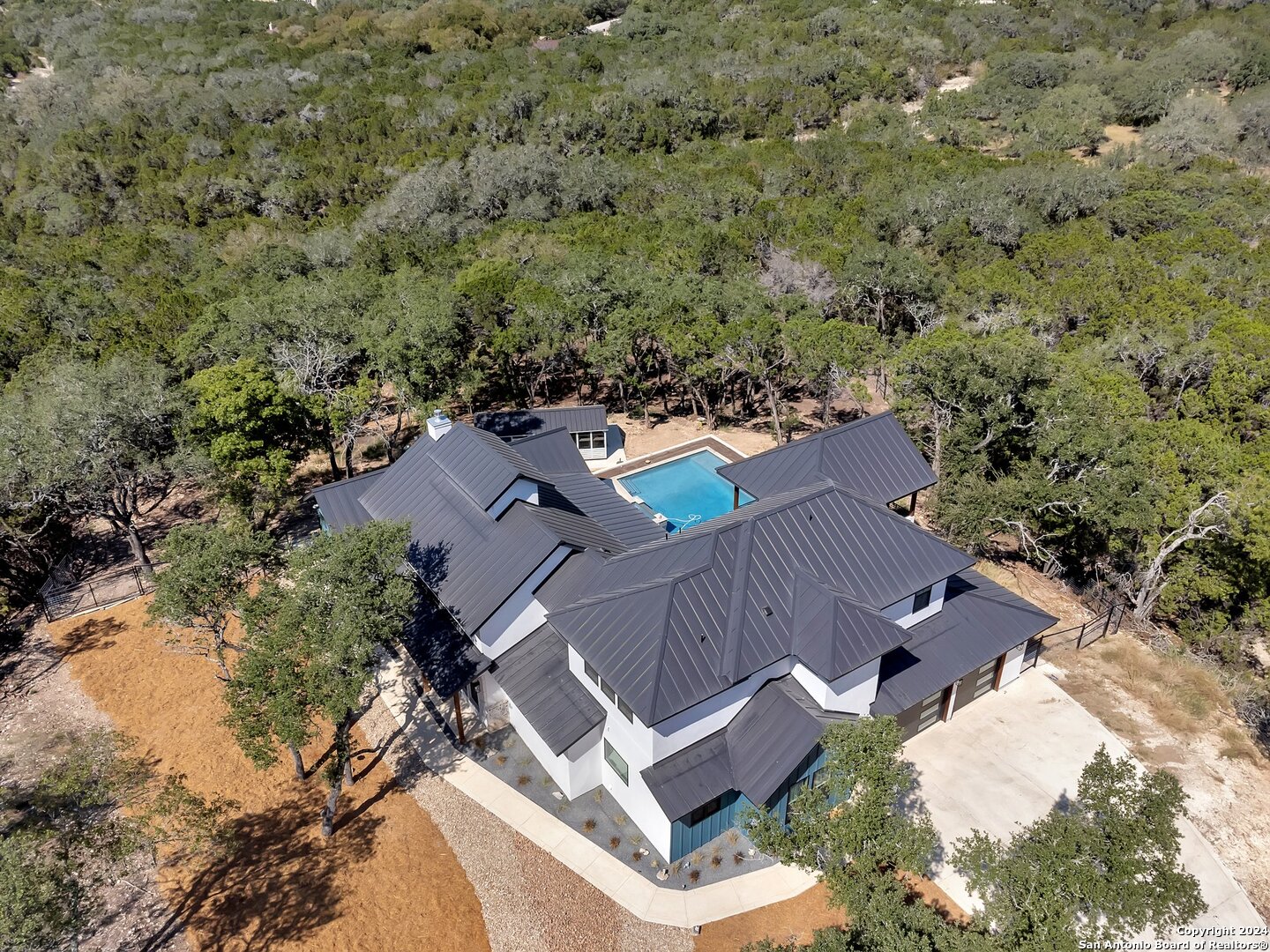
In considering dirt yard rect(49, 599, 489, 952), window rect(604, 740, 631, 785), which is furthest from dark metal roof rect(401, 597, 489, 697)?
window rect(604, 740, 631, 785)

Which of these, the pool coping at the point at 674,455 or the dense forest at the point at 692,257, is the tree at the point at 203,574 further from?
the pool coping at the point at 674,455

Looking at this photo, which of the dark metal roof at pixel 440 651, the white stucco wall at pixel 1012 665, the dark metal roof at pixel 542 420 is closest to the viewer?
the dark metal roof at pixel 440 651

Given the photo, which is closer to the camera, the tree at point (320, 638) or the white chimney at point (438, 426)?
the tree at point (320, 638)

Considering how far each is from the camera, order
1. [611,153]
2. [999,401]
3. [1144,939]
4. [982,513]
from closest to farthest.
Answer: [1144,939] < [982,513] < [999,401] < [611,153]

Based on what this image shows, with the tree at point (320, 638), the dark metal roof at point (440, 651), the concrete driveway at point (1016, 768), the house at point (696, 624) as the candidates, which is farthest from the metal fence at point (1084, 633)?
the tree at point (320, 638)

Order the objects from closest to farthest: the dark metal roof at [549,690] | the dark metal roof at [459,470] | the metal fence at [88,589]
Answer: the dark metal roof at [549,690]
the dark metal roof at [459,470]
the metal fence at [88,589]

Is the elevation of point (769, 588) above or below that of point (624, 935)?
above

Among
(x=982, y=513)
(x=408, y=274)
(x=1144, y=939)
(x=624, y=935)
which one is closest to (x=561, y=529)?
(x=624, y=935)

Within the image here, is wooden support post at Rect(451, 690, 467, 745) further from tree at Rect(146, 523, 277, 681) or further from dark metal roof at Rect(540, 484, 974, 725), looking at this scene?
tree at Rect(146, 523, 277, 681)

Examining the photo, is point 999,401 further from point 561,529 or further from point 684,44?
point 684,44
